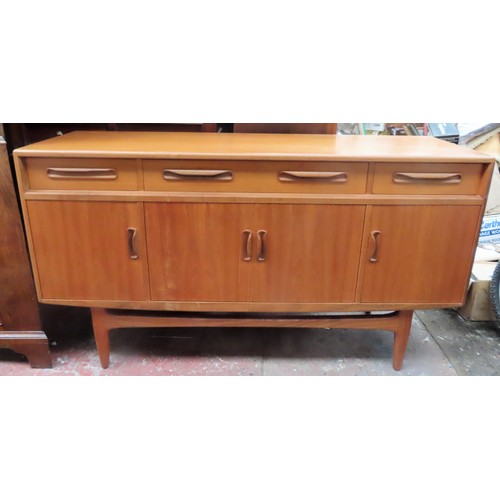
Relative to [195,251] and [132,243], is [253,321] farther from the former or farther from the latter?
[132,243]

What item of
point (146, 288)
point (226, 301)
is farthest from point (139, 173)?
point (226, 301)

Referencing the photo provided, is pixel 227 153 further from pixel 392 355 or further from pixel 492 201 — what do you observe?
pixel 492 201

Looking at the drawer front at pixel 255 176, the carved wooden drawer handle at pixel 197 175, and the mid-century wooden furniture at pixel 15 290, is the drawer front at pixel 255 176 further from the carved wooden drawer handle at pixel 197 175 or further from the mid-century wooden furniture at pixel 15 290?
the mid-century wooden furniture at pixel 15 290

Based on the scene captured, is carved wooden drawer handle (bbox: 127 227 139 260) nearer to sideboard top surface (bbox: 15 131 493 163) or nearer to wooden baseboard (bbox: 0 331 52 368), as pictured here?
sideboard top surface (bbox: 15 131 493 163)

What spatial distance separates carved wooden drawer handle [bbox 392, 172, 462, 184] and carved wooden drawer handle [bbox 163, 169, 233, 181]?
0.56 meters

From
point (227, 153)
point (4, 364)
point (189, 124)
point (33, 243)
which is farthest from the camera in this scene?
point (189, 124)

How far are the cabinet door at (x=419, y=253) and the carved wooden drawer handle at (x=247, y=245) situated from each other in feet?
1.34

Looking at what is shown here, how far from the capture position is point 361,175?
134 centimetres

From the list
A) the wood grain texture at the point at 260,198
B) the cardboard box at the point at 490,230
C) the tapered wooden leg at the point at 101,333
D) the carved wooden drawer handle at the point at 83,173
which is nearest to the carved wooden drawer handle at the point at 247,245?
the wood grain texture at the point at 260,198

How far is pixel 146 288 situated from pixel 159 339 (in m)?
0.47

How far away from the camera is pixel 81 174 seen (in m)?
1.34

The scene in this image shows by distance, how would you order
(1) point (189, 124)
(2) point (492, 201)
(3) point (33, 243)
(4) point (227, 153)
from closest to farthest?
(4) point (227, 153), (3) point (33, 243), (1) point (189, 124), (2) point (492, 201)

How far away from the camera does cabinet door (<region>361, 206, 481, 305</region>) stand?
1381mm

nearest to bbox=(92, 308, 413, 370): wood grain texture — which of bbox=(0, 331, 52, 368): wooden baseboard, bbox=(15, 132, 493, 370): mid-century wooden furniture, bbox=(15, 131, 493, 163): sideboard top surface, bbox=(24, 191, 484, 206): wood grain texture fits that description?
bbox=(15, 132, 493, 370): mid-century wooden furniture
